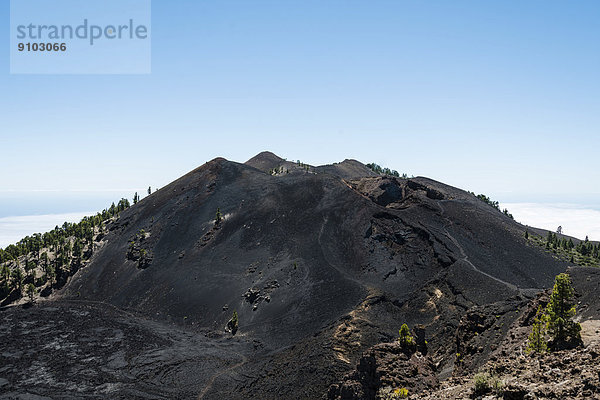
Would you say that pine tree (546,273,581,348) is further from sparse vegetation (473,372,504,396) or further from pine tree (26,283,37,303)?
pine tree (26,283,37,303)

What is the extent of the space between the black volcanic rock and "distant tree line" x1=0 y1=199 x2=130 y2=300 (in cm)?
353

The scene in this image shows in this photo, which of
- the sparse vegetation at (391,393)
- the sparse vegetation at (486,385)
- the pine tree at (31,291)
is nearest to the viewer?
the sparse vegetation at (486,385)

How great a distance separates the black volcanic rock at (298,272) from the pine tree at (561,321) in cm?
1149

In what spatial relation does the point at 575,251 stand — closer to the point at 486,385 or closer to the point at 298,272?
the point at 298,272

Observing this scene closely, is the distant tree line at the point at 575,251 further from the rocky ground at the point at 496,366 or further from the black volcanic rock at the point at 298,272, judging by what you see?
the rocky ground at the point at 496,366

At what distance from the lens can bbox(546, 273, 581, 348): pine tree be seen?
19.5 m

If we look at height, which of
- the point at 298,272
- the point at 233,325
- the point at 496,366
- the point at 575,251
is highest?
the point at 496,366

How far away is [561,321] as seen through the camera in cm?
1969

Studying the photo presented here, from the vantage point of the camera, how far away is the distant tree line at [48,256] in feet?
260

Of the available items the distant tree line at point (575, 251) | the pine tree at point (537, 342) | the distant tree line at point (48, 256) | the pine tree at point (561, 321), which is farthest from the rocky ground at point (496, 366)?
the distant tree line at point (48, 256)

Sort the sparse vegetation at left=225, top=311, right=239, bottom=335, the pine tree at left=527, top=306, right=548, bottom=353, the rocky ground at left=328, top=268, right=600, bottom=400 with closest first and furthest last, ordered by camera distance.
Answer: the rocky ground at left=328, top=268, right=600, bottom=400, the pine tree at left=527, top=306, right=548, bottom=353, the sparse vegetation at left=225, top=311, right=239, bottom=335

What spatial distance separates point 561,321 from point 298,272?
1796 inches

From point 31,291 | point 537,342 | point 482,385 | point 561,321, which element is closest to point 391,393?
point 537,342

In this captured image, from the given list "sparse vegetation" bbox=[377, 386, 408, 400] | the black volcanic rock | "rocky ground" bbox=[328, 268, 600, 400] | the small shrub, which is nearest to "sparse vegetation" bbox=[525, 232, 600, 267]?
the black volcanic rock
